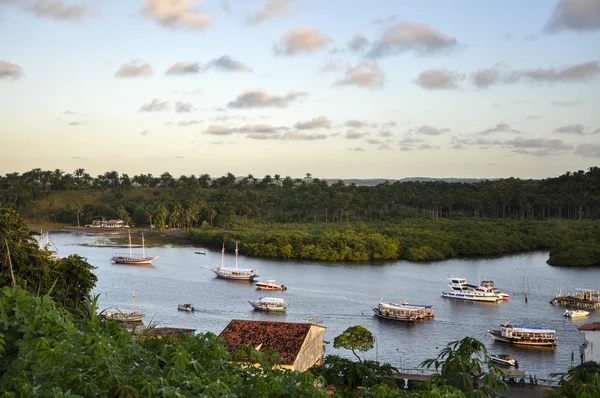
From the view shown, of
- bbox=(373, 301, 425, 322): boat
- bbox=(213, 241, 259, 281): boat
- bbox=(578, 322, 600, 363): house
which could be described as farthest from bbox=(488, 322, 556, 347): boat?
bbox=(213, 241, 259, 281): boat

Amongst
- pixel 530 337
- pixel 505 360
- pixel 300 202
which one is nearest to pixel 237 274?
pixel 530 337

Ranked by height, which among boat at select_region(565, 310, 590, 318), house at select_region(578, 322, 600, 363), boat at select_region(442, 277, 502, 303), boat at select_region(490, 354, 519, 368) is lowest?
boat at select_region(490, 354, 519, 368)

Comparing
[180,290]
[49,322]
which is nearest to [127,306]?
[180,290]

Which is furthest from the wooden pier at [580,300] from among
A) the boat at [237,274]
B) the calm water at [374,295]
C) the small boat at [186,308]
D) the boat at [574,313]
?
the small boat at [186,308]

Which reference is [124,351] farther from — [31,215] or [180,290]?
[31,215]

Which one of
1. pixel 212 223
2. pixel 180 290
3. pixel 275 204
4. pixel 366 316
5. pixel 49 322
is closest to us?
pixel 49 322

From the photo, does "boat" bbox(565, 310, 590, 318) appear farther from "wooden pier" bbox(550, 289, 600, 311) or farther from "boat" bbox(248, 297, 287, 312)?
"boat" bbox(248, 297, 287, 312)

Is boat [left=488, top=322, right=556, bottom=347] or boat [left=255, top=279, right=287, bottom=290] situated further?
boat [left=255, top=279, right=287, bottom=290]
